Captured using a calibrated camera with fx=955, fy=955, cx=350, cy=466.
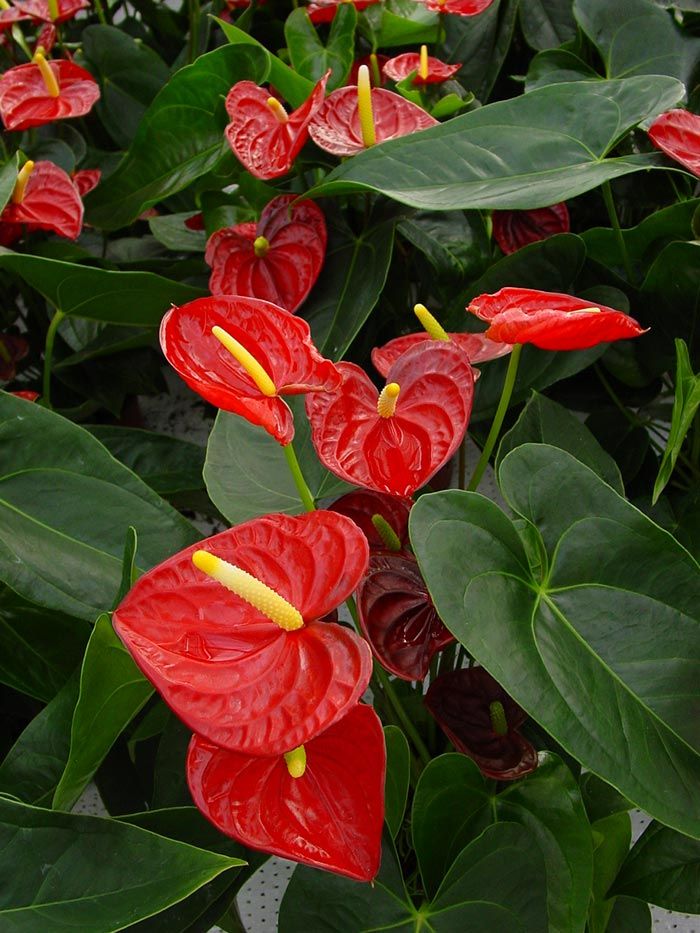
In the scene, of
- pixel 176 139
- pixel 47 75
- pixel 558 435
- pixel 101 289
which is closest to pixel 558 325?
pixel 558 435

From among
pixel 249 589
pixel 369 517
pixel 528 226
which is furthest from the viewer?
pixel 528 226

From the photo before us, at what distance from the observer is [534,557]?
1.84 feet

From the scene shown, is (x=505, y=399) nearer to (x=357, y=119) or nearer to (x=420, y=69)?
(x=357, y=119)

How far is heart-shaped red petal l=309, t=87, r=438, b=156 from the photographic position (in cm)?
83

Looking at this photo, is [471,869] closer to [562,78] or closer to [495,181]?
[495,181]

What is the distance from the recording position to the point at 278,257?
864 millimetres

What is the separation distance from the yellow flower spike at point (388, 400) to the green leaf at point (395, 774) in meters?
0.19

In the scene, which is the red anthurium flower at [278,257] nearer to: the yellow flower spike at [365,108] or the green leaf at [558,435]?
the yellow flower spike at [365,108]

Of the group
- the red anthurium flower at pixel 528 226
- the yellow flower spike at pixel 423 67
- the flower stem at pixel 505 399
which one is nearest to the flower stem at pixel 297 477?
the flower stem at pixel 505 399

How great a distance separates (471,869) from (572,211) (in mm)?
716

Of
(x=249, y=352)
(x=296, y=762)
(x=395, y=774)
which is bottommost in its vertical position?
(x=395, y=774)

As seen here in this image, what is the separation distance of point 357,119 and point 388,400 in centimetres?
38

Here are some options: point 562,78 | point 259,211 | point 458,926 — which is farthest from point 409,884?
point 562,78

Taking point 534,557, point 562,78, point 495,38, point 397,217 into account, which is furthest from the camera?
point 495,38
